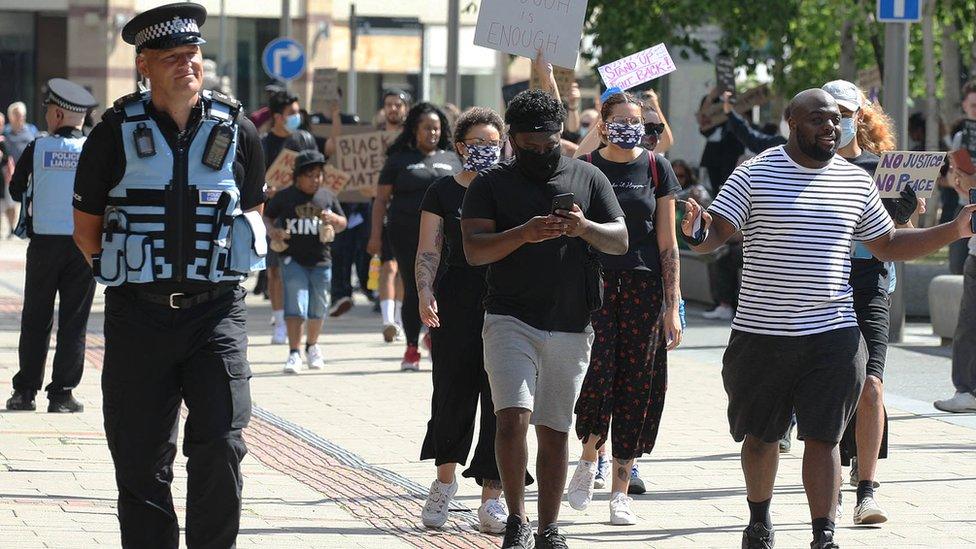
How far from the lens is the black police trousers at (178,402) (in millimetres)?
5746

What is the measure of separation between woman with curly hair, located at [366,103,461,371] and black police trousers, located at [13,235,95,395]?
2.55 meters

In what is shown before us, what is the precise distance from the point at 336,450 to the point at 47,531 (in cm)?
261

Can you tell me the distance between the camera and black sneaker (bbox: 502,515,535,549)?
6.71 m

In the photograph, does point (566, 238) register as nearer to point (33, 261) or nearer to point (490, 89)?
Result: point (33, 261)

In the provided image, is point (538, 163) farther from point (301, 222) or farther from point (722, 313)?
point (722, 313)

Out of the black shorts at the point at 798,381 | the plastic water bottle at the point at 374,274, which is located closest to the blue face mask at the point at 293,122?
the plastic water bottle at the point at 374,274

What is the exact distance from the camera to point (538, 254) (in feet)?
22.1

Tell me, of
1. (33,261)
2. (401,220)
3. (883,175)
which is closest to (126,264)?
(883,175)

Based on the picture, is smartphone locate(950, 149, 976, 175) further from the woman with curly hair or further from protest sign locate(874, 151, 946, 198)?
the woman with curly hair

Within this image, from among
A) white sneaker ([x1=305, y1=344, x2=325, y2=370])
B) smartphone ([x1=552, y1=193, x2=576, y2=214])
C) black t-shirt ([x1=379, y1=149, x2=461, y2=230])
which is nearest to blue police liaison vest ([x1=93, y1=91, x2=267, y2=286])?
smartphone ([x1=552, y1=193, x2=576, y2=214])

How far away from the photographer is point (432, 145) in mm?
12719

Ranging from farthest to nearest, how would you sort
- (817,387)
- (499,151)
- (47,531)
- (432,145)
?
(432,145), (499,151), (47,531), (817,387)

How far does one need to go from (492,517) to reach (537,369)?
94cm

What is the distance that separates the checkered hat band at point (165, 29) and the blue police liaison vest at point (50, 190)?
194 inches
